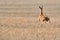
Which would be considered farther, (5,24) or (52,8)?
(52,8)

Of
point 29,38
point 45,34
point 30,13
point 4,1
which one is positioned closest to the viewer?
point 29,38

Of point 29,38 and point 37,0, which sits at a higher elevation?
point 29,38

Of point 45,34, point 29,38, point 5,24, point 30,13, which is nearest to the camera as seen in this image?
point 29,38

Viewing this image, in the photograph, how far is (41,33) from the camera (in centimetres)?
1130

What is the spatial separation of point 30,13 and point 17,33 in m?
6.50

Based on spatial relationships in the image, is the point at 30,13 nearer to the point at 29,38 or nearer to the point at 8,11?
the point at 8,11

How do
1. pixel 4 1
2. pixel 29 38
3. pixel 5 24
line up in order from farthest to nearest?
pixel 4 1 < pixel 5 24 < pixel 29 38

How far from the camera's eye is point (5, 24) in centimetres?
1352

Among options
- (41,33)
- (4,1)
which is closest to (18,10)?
(4,1)

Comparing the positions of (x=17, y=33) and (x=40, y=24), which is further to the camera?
(x=40, y=24)

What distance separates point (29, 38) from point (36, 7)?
982 centimetres

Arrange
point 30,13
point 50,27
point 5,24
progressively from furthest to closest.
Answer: point 30,13 → point 5,24 → point 50,27

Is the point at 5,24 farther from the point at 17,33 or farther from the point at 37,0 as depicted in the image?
the point at 37,0

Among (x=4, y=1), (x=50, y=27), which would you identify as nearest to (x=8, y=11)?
(x=4, y=1)
